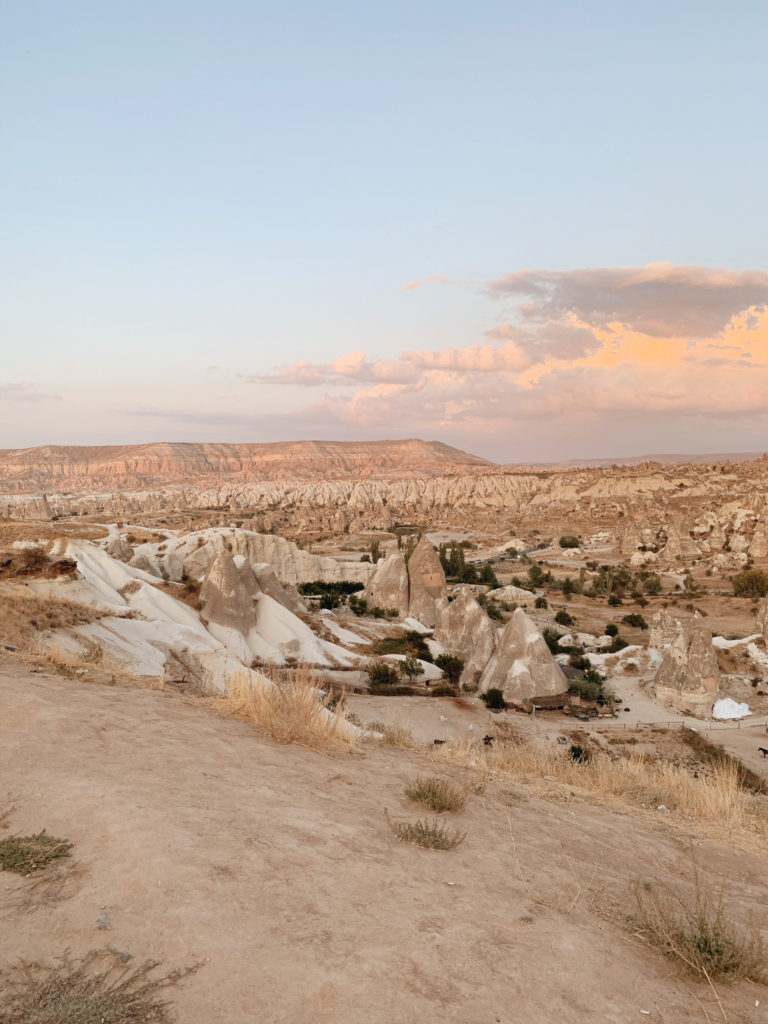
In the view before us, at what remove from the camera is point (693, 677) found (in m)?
23.2

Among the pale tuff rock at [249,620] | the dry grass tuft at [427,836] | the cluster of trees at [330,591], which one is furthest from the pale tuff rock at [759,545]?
the dry grass tuft at [427,836]

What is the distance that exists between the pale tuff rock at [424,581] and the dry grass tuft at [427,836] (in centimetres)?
3252

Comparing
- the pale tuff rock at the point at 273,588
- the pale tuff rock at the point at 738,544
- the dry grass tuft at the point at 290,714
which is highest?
the dry grass tuft at the point at 290,714

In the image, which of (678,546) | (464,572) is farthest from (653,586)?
(678,546)

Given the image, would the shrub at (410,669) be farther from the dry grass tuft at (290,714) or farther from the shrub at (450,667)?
the dry grass tuft at (290,714)

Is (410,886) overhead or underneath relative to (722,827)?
overhead

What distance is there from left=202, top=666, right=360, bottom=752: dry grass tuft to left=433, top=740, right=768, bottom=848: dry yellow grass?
1.07 metres

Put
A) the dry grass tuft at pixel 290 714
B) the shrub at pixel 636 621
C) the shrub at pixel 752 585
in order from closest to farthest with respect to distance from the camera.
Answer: the dry grass tuft at pixel 290 714 → the shrub at pixel 636 621 → the shrub at pixel 752 585

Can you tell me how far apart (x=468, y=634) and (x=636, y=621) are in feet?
52.5

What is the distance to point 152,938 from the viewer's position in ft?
8.32

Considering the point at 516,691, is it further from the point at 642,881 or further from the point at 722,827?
the point at 642,881

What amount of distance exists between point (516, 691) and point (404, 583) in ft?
49.6

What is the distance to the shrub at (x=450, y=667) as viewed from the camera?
26219 millimetres

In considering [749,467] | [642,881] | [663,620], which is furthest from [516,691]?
[749,467]
